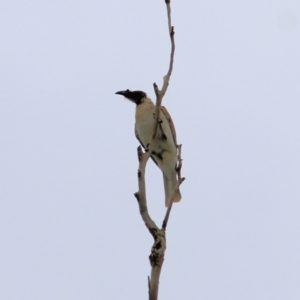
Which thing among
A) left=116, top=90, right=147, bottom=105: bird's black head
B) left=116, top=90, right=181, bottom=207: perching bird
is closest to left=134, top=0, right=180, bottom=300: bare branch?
left=116, top=90, right=181, bottom=207: perching bird

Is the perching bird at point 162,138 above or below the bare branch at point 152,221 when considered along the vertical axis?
above

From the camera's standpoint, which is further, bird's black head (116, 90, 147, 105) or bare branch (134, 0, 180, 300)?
bird's black head (116, 90, 147, 105)

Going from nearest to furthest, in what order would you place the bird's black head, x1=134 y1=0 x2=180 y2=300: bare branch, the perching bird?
x1=134 y1=0 x2=180 y2=300: bare branch → the perching bird → the bird's black head

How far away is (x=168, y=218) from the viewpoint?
4.01 metres

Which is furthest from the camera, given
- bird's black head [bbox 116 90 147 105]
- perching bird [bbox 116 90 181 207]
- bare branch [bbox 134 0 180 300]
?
bird's black head [bbox 116 90 147 105]

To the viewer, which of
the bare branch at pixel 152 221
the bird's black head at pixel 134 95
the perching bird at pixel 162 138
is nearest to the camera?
the bare branch at pixel 152 221

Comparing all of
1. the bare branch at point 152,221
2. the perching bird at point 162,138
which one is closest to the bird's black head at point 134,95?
the perching bird at point 162,138

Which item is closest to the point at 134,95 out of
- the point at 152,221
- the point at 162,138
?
the point at 162,138

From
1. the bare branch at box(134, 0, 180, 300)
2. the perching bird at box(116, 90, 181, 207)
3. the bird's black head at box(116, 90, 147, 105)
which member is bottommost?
the bare branch at box(134, 0, 180, 300)

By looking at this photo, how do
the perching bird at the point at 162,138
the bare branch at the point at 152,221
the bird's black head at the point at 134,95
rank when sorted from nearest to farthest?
the bare branch at the point at 152,221 → the perching bird at the point at 162,138 → the bird's black head at the point at 134,95

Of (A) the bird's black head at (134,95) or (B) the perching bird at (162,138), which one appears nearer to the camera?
(B) the perching bird at (162,138)

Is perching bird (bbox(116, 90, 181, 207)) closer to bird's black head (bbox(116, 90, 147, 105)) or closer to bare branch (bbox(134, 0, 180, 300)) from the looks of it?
bird's black head (bbox(116, 90, 147, 105))

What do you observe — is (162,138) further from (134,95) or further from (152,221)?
(152,221)

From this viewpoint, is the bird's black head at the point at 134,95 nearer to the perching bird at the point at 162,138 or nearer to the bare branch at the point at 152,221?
the perching bird at the point at 162,138
